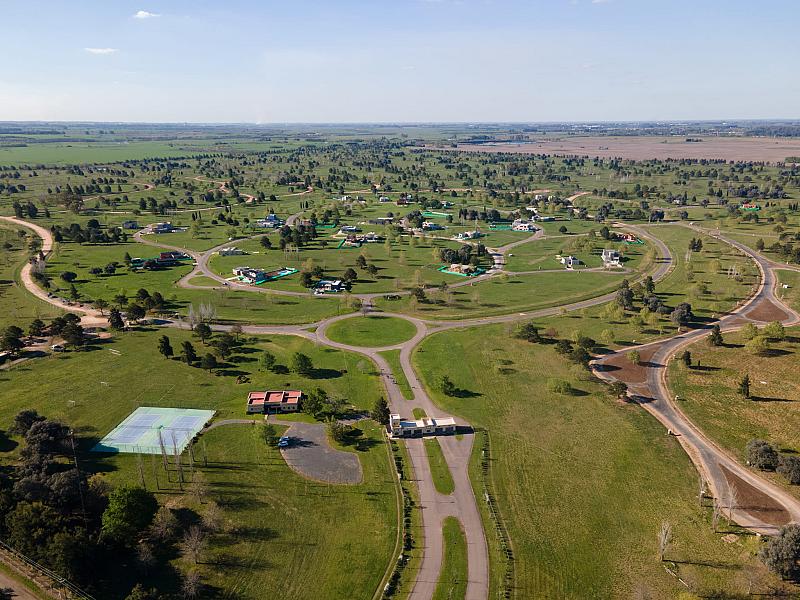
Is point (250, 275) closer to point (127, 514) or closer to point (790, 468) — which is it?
point (127, 514)

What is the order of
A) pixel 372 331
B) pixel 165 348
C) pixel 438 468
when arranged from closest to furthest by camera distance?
1. pixel 438 468
2. pixel 165 348
3. pixel 372 331

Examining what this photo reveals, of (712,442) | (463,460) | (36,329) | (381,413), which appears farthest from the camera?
(36,329)

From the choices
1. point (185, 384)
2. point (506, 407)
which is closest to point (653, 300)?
point (506, 407)

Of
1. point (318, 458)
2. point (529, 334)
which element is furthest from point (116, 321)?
point (529, 334)

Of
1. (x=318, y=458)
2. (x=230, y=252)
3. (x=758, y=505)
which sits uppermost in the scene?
(x=230, y=252)

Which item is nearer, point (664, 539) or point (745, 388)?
point (664, 539)

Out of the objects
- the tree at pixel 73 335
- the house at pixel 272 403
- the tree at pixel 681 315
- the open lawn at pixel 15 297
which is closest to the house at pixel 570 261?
the tree at pixel 681 315

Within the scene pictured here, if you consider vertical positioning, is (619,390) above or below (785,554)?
above
